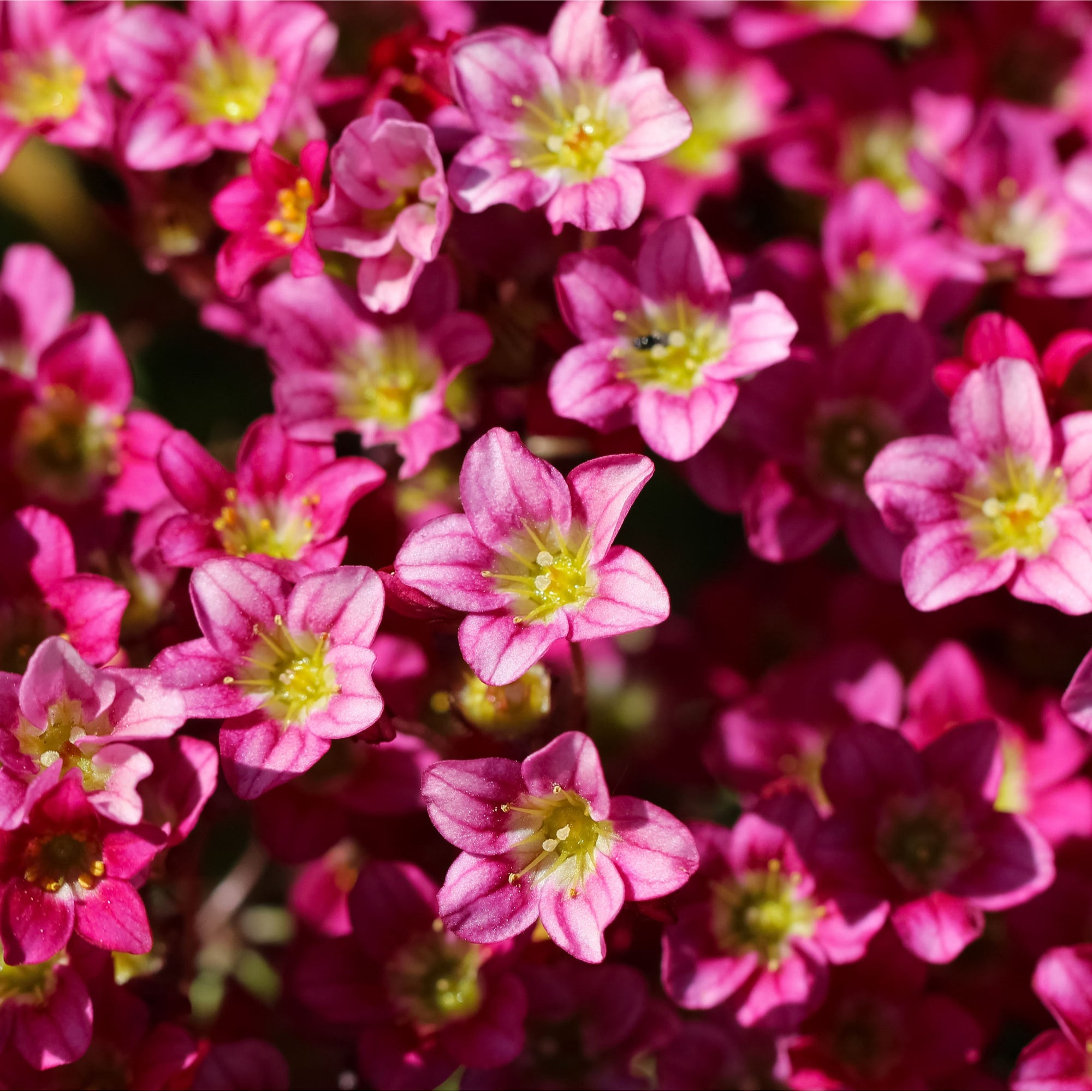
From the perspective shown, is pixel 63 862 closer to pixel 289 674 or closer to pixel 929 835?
pixel 289 674

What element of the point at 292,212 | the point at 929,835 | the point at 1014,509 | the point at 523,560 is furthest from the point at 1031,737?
the point at 292,212

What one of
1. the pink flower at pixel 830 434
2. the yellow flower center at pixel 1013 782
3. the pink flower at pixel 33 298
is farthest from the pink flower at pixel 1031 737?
the pink flower at pixel 33 298

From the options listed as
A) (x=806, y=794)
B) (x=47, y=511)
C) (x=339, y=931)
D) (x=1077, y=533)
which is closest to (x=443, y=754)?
(x=339, y=931)

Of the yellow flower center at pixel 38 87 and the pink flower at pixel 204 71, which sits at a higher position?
the pink flower at pixel 204 71

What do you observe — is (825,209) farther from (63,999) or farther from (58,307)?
(63,999)

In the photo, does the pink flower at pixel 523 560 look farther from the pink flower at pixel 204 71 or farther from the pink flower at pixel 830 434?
the pink flower at pixel 204 71

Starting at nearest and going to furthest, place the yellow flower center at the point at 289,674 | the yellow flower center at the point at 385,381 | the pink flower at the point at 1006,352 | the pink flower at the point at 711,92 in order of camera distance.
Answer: the yellow flower center at the point at 289,674 → the pink flower at the point at 1006,352 → the yellow flower center at the point at 385,381 → the pink flower at the point at 711,92
